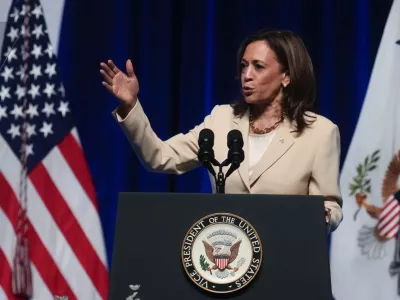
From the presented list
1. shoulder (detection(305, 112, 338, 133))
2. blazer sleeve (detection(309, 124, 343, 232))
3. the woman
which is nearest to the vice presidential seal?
the woman

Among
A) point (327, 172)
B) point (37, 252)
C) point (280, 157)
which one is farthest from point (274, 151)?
point (37, 252)

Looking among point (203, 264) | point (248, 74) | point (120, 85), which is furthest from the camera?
point (248, 74)

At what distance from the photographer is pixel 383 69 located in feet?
11.9

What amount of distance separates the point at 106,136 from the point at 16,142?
44 centimetres

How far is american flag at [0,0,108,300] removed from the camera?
3578 mm

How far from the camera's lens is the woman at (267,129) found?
2191 millimetres

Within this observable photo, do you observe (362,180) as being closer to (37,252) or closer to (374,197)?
(374,197)

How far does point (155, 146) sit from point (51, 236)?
1486 mm

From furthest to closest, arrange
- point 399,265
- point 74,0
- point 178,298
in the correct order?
1. point 74,0
2. point 399,265
3. point 178,298

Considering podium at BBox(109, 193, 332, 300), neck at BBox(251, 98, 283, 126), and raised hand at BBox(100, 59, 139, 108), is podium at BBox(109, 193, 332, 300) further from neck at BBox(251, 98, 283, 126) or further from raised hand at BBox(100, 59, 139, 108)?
neck at BBox(251, 98, 283, 126)

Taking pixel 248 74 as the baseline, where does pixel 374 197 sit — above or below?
below

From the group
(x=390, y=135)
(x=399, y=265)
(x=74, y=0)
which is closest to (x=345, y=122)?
(x=390, y=135)

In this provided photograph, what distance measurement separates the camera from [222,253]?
165 centimetres

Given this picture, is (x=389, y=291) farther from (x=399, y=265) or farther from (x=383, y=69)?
(x=383, y=69)
